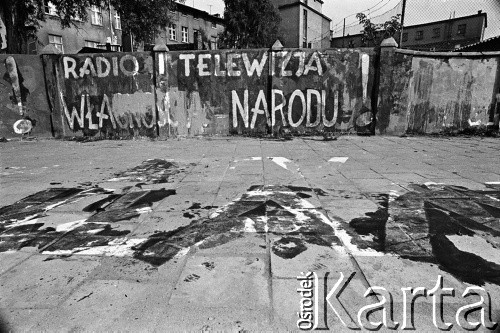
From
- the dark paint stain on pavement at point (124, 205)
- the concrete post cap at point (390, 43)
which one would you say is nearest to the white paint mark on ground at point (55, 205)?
the dark paint stain on pavement at point (124, 205)

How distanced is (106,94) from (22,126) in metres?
2.72

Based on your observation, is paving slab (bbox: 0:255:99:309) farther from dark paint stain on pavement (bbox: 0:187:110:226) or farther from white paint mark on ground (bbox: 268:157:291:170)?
white paint mark on ground (bbox: 268:157:291:170)

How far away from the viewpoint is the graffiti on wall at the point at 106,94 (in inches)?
305

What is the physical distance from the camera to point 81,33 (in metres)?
21.6

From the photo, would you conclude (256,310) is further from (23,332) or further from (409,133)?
(409,133)

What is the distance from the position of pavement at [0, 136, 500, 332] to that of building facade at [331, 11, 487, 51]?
95.0 ft

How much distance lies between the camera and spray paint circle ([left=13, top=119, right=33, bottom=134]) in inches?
321

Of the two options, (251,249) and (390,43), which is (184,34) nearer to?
(390,43)

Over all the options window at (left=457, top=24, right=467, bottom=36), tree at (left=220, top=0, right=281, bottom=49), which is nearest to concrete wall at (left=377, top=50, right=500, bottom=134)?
tree at (left=220, top=0, right=281, bottom=49)

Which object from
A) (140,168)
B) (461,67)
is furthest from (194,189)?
(461,67)

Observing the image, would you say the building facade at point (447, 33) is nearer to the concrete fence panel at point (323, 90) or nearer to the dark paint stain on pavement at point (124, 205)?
the concrete fence panel at point (323, 90)

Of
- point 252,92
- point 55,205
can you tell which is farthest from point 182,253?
point 252,92

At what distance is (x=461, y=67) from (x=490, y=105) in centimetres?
142

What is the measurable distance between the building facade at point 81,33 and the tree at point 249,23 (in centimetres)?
977
